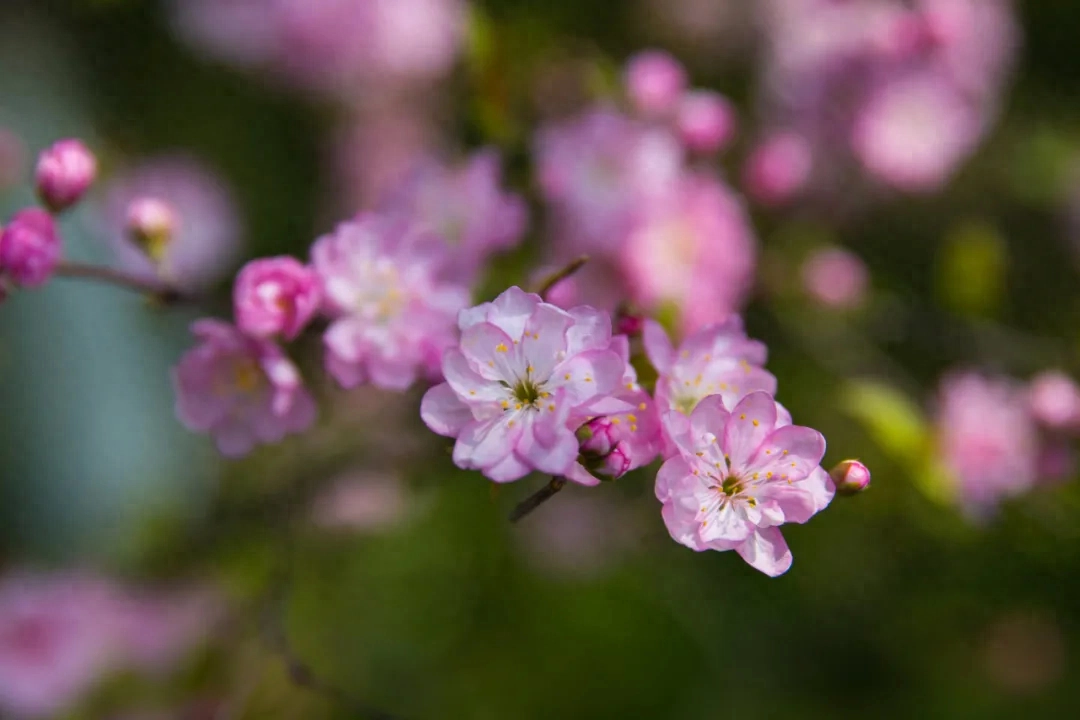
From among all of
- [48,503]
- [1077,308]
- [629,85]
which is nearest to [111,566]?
[48,503]

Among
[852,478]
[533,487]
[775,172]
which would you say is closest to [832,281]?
[775,172]

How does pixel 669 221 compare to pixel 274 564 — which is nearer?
pixel 669 221

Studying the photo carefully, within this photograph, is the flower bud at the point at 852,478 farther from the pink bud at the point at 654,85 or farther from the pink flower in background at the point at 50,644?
the pink flower in background at the point at 50,644

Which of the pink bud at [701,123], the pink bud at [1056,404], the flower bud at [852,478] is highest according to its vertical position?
the pink bud at [701,123]

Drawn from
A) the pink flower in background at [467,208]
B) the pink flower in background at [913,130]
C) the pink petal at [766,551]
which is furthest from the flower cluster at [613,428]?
the pink flower in background at [913,130]

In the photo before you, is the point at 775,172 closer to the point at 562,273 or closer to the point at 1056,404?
the point at 1056,404

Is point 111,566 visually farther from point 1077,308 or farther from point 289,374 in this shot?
point 1077,308

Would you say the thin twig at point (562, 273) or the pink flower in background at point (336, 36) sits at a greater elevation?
the thin twig at point (562, 273)
